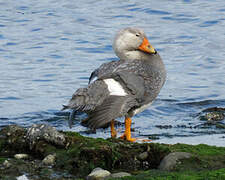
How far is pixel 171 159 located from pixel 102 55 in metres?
7.95

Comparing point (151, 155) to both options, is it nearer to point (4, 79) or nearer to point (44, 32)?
point (4, 79)

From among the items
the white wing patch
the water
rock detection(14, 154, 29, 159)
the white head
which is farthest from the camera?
the water

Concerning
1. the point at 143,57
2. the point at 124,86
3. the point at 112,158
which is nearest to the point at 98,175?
the point at 112,158

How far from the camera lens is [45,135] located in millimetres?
5895

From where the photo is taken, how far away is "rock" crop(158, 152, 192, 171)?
5.13 meters

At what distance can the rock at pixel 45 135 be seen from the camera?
230 inches

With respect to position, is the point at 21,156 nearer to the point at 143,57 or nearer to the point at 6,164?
the point at 6,164

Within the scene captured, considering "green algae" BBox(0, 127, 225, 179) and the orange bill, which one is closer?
"green algae" BBox(0, 127, 225, 179)

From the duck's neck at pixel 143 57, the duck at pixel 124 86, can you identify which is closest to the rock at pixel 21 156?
the duck at pixel 124 86

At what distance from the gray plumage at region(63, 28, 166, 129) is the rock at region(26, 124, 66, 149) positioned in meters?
0.35

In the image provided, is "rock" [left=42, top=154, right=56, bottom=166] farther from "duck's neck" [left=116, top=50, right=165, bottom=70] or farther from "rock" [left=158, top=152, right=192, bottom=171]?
"duck's neck" [left=116, top=50, right=165, bottom=70]

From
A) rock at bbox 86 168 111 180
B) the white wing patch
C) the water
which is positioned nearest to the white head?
the white wing patch

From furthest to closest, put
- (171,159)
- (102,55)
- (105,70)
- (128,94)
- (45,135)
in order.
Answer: (102,55), (105,70), (128,94), (45,135), (171,159)

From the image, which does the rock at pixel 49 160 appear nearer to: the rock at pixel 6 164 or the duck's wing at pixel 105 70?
the rock at pixel 6 164
